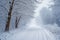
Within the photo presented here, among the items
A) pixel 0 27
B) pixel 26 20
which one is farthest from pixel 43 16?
pixel 0 27

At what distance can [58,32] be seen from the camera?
33.8 feet

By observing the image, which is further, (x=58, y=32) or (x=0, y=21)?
(x=0, y=21)

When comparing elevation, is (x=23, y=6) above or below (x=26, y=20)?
above

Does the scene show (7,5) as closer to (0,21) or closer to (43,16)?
(0,21)

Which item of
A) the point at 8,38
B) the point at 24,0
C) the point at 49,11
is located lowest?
the point at 8,38

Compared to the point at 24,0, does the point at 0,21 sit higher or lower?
lower

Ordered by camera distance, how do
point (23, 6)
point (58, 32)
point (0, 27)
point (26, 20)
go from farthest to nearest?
point (26, 20)
point (23, 6)
point (0, 27)
point (58, 32)

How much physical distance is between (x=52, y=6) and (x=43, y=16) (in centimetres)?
132

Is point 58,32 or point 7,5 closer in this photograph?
point 58,32

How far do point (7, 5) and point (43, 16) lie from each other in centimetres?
382

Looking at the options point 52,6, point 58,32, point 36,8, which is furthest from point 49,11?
point 58,32

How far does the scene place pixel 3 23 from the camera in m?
11.4

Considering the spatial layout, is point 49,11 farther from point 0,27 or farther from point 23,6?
point 0,27

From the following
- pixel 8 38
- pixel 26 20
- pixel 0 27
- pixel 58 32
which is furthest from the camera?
pixel 26 20
